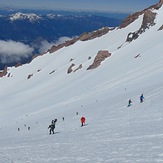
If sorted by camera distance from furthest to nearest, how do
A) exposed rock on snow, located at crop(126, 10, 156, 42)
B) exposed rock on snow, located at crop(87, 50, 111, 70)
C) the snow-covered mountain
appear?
1. exposed rock on snow, located at crop(126, 10, 156, 42)
2. exposed rock on snow, located at crop(87, 50, 111, 70)
3. the snow-covered mountain

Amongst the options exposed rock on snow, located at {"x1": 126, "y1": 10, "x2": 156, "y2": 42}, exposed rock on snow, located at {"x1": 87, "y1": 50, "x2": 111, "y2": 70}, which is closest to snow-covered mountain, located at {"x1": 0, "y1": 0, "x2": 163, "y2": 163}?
exposed rock on snow, located at {"x1": 87, "y1": 50, "x2": 111, "y2": 70}

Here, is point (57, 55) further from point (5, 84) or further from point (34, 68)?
point (5, 84)

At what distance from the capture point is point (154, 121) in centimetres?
2595

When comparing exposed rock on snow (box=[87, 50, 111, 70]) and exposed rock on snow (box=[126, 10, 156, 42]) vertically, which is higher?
exposed rock on snow (box=[126, 10, 156, 42])

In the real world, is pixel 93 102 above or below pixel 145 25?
below

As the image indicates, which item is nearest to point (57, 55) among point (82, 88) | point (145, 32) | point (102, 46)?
point (102, 46)

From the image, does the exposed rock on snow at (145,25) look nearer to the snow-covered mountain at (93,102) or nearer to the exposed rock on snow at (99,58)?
the snow-covered mountain at (93,102)

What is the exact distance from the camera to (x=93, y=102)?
53.5 m

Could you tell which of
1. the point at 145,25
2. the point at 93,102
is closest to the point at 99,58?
the point at 145,25

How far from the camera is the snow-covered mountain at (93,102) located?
21.2 m

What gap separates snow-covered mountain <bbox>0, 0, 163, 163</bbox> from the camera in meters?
21.2

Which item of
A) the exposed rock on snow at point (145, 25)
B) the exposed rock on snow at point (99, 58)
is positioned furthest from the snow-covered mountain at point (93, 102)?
the exposed rock on snow at point (145, 25)

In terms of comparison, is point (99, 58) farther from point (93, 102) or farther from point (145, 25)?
point (93, 102)

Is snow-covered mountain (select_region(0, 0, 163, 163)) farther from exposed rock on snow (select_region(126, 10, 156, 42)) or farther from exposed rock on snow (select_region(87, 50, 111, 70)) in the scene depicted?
exposed rock on snow (select_region(126, 10, 156, 42))
